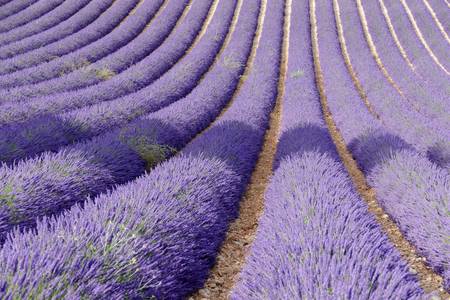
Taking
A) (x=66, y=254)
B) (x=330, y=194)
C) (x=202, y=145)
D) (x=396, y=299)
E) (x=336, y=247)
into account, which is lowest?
(x=202, y=145)

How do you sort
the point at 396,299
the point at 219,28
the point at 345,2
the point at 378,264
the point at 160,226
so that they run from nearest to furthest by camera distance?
the point at 396,299
the point at 378,264
the point at 160,226
the point at 219,28
the point at 345,2

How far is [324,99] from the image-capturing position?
14211 mm

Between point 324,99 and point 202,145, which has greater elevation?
point 202,145

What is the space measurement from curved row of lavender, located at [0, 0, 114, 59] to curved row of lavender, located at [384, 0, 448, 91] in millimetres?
14588

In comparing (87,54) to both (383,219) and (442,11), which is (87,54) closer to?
(383,219)

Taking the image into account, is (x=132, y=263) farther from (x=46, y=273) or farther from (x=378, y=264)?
(x=378, y=264)

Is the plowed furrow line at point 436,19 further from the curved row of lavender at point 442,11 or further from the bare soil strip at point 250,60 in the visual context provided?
the bare soil strip at point 250,60

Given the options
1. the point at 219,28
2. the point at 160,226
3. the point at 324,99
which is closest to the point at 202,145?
the point at 160,226

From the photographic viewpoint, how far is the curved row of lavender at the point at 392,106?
8836mm

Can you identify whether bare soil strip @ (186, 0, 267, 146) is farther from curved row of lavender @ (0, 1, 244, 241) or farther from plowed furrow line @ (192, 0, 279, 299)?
plowed furrow line @ (192, 0, 279, 299)

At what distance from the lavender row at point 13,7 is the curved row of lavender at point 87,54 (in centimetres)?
534

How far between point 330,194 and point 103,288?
9.55 feet

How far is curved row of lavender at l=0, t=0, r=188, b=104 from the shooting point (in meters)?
11.0

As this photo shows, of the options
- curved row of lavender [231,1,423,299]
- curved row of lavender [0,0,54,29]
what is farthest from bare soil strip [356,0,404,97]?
curved row of lavender [0,0,54,29]
